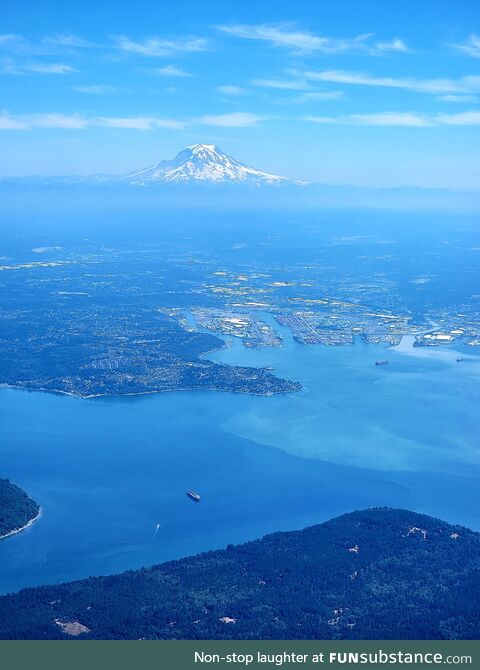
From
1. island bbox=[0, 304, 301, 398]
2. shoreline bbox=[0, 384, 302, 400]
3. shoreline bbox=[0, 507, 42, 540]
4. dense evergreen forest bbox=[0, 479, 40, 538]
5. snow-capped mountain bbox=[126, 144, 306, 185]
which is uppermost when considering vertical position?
snow-capped mountain bbox=[126, 144, 306, 185]

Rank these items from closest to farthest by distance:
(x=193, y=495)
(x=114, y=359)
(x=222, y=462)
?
(x=193, y=495) < (x=222, y=462) < (x=114, y=359)

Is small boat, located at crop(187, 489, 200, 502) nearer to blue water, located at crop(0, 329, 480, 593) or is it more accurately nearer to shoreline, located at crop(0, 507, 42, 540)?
blue water, located at crop(0, 329, 480, 593)

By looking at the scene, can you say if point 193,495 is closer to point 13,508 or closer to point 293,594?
point 13,508

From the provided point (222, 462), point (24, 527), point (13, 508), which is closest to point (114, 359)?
point (222, 462)

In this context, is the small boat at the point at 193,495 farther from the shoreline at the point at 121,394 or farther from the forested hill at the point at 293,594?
the shoreline at the point at 121,394

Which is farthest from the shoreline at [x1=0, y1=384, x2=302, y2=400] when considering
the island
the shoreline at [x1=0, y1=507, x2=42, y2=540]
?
the shoreline at [x1=0, y1=507, x2=42, y2=540]

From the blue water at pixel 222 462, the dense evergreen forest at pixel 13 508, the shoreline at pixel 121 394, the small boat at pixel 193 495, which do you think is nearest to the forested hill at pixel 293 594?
the blue water at pixel 222 462
